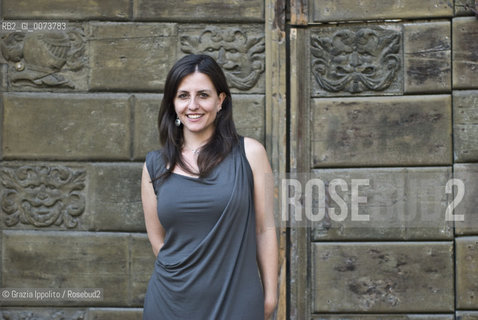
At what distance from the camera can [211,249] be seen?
2.57 meters

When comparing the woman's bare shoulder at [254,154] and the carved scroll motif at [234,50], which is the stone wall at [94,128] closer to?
the carved scroll motif at [234,50]

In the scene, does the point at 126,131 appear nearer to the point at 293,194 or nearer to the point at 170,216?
the point at 293,194

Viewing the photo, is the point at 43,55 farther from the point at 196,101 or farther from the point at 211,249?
the point at 211,249

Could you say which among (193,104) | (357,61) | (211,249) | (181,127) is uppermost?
(357,61)

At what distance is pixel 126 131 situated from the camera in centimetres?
432

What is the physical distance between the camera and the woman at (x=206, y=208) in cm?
258

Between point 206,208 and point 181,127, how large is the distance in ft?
1.68

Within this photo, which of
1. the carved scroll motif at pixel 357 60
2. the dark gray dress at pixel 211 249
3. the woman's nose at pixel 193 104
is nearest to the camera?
the dark gray dress at pixel 211 249

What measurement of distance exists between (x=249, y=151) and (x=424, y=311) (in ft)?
7.51

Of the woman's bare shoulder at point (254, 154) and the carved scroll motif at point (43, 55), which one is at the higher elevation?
the carved scroll motif at point (43, 55)

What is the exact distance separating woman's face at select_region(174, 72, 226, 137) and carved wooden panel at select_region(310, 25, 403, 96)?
5.76 feet

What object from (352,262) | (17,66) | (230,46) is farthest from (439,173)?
(17,66)

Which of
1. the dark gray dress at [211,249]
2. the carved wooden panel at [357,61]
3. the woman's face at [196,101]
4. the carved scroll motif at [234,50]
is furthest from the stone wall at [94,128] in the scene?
the dark gray dress at [211,249]

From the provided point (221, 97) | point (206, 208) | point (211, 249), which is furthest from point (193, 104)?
point (211, 249)
